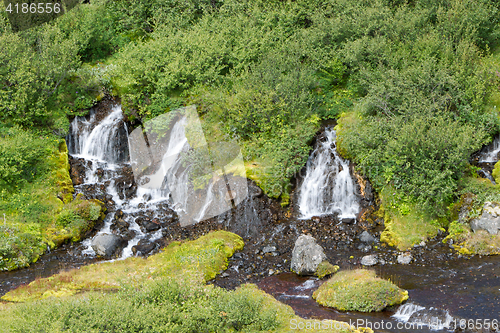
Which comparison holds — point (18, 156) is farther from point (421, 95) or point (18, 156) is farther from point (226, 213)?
point (421, 95)

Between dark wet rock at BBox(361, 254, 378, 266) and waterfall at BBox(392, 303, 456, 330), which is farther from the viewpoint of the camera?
dark wet rock at BBox(361, 254, 378, 266)

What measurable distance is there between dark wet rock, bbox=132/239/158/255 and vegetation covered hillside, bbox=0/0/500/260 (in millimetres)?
3593

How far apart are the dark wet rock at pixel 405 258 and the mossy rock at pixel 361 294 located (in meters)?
2.32

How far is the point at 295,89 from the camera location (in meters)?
23.5

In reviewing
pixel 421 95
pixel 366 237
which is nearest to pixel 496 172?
pixel 421 95

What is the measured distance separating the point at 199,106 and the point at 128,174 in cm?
526

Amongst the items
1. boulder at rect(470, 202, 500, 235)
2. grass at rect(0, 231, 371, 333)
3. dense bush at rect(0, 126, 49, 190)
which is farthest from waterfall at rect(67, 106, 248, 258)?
boulder at rect(470, 202, 500, 235)

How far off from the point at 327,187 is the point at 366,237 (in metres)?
3.39

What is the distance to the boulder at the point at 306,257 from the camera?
674 inches

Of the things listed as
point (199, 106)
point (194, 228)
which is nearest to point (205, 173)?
point (194, 228)

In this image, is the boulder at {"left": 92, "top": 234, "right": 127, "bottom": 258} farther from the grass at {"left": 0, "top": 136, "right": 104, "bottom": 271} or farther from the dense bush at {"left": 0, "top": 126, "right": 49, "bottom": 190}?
the dense bush at {"left": 0, "top": 126, "right": 49, "bottom": 190}

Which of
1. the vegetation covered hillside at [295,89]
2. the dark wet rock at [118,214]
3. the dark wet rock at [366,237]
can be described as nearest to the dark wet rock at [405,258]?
the vegetation covered hillside at [295,89]

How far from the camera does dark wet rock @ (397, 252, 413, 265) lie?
1723cm

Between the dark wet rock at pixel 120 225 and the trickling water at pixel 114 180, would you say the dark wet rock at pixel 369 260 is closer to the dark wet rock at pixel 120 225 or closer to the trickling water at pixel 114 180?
the trickling water at pixel 114 180
